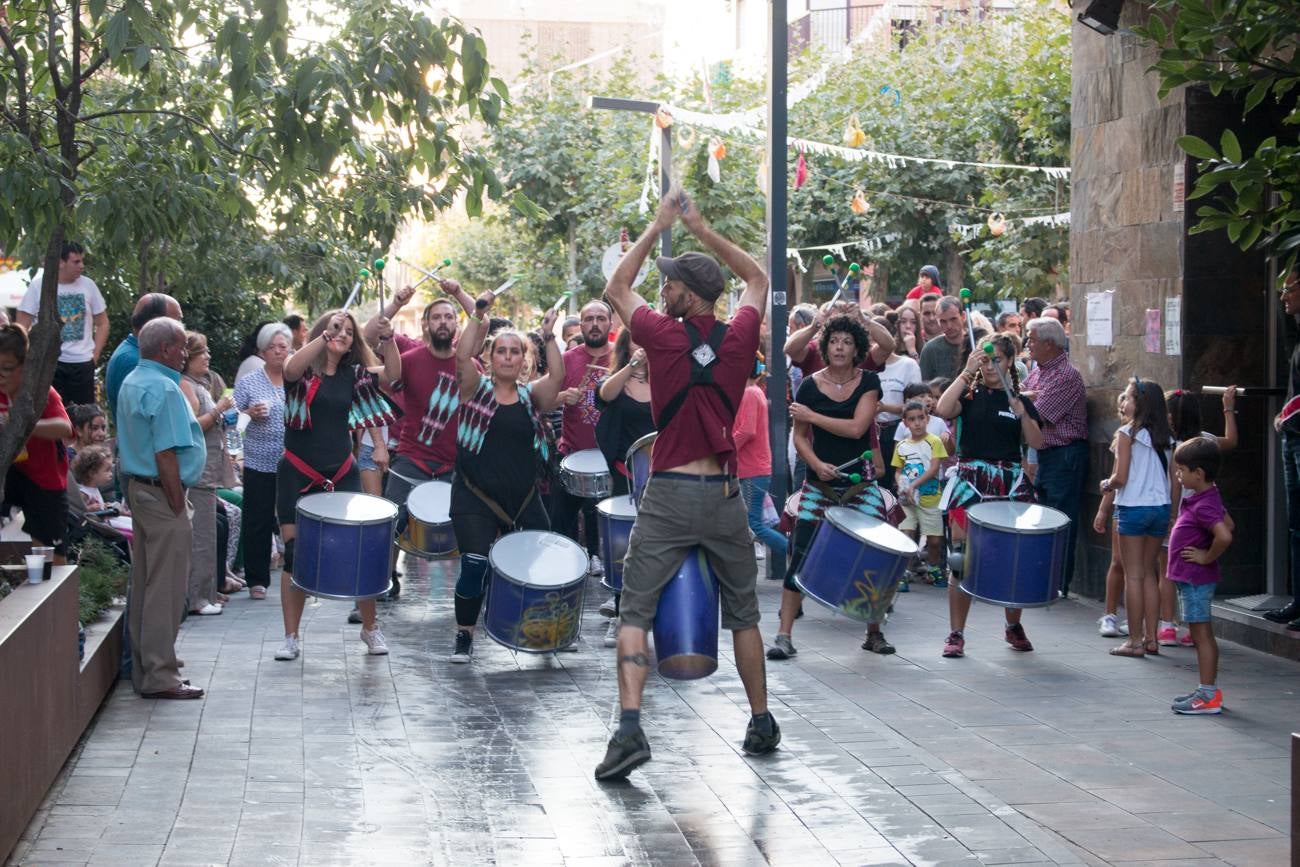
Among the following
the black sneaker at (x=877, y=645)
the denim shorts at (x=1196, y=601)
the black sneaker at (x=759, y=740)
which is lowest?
the black sneaker at (x=877, y=645)

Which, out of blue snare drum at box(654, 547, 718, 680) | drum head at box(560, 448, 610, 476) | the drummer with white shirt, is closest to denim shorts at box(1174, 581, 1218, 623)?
blue snare drum at box(654, 547, 718, 680)

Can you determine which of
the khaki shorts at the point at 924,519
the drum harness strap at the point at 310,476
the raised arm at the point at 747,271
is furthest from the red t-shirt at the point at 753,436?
the raised arm at the point at 747,271

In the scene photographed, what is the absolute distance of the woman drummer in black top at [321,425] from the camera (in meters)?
9.30

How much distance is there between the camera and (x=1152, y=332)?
10766 millimetres

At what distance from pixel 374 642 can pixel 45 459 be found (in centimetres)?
209

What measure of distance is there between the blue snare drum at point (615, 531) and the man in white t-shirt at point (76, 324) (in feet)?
13.8

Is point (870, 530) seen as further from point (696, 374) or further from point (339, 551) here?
point (339, 551)

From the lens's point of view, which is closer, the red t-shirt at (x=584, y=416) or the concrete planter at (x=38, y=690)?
the concrete planter at (x=38, y=690)

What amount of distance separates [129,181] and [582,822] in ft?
12.2

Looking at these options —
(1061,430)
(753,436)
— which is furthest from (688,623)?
(1061,430)

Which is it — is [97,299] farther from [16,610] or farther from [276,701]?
[16,610]

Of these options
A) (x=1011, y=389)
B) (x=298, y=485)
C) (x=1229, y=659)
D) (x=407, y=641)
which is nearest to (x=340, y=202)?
(x=298, y=485)

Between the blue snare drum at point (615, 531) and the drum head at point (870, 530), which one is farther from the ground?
the drum head at point (870, 530)

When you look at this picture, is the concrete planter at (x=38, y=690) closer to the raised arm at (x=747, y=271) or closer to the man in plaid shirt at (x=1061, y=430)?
the raised arm at (x=747, y=271)
